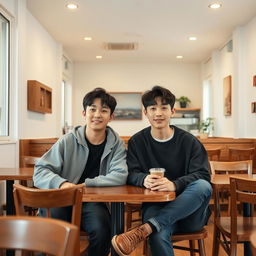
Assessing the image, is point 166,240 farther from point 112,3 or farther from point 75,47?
point 75,47

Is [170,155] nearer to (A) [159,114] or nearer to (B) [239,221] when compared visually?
(A) [159,114]

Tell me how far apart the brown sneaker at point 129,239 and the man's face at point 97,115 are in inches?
28.6

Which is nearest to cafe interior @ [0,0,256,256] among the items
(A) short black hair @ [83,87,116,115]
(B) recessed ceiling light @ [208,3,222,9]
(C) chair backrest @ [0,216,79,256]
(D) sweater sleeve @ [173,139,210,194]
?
(B) recessed ceiling light @ [208,3,222,9]

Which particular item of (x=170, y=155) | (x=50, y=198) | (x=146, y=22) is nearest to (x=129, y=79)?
(x=146, y=22)

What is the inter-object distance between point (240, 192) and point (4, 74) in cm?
335

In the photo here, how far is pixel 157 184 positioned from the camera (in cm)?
198

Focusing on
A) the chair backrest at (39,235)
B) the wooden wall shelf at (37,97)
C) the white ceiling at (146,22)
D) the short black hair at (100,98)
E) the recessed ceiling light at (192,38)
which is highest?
the white ceiling at (146,22)

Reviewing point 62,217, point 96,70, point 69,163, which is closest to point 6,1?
point 69,163

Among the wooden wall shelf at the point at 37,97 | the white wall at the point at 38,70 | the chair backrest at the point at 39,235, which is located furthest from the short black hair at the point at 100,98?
the wooden wall shelf at the point at 37,97

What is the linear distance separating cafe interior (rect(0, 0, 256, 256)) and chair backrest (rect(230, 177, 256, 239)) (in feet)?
0.05

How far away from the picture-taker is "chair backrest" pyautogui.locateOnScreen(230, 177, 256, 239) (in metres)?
1.93

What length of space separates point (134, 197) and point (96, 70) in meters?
7.23

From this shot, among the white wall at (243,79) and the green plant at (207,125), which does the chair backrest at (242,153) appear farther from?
the green plant at (207,125)

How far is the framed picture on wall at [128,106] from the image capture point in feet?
28.7
